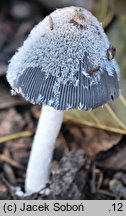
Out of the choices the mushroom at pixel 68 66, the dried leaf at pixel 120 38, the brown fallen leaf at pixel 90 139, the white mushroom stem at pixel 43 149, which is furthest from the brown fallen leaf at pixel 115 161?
the mushroom at pixel 68 66

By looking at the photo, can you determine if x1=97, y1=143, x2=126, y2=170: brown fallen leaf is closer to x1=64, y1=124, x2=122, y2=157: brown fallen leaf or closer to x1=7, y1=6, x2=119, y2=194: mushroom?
x1=64, y1=124, x2=122, y2=157: brown fallen leaf

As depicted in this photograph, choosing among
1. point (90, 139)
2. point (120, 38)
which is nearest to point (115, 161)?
point (90, 139)

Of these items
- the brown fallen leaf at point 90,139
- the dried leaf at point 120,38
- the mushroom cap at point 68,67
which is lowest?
the brown fallen leaf at point 90,139

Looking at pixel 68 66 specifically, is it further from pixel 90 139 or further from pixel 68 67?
pixel 90 139

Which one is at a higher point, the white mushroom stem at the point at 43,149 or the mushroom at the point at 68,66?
the mushroom at the point at 68,66

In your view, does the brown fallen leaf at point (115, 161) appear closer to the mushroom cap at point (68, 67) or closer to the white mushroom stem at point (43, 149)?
the white mushroom stem at point (43, 149)

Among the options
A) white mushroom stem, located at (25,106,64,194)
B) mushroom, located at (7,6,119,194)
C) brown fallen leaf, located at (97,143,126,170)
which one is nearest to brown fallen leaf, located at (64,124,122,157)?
brown fallen leaf, located at (97,143,126,170)

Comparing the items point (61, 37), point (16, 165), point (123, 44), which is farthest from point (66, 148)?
point (61, 37)

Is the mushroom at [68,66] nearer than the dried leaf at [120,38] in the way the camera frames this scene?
Yes

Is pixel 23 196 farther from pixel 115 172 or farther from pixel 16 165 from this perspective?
pixel 115 172
